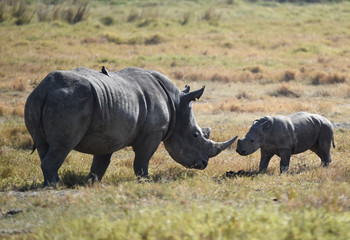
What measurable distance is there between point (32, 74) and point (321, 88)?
8.64 meters

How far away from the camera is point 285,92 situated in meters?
17.4

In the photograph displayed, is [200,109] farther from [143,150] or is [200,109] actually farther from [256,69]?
[143,150]

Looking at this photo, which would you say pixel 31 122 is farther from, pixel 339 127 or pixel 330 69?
pixel 330 69

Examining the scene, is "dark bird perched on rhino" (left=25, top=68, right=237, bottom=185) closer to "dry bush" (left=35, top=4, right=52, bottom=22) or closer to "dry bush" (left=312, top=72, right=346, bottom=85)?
"dry bush" (left=312, top=72, right=346, bottom=85)

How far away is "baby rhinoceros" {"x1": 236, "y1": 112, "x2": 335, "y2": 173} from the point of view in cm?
831

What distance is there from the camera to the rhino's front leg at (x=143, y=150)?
24.5 ft

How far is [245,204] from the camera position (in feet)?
17.4

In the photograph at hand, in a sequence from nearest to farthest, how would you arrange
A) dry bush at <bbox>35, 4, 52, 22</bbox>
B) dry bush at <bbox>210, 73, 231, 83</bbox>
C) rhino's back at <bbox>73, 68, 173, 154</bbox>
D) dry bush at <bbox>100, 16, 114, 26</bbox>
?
rhino's back at <bbox>73, 68, 173, 154</bbox> < dry bush at <bbox>210, 73, 231, 83</bbox> < dry bush at <bbox>35, 4, 52, 22</bbox> < dry bush at <bbox>100, 16, 114, 26</bbox>

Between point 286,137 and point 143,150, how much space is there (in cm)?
223

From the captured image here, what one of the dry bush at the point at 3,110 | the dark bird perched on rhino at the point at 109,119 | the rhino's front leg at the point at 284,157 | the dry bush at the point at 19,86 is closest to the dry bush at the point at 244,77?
the dry bush at the point at 19,86

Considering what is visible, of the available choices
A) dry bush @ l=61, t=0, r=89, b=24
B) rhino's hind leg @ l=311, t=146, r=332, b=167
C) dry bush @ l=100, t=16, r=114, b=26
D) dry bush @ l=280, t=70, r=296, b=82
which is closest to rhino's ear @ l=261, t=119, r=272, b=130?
rhino's hind leg @ l=311, t=146, r=332, b=167

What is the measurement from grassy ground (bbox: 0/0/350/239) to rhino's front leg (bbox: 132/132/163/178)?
0.15 metres

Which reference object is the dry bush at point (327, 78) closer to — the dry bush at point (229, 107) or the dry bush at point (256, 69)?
the dry bush at point (256, 69)

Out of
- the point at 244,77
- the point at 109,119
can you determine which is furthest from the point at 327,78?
the point at 109,119
